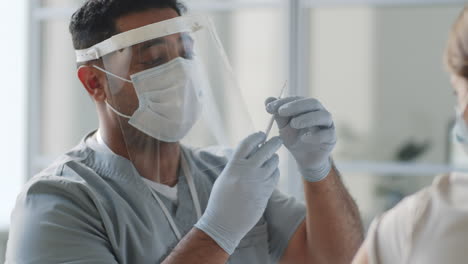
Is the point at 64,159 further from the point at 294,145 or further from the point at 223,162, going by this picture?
the point at 294,145

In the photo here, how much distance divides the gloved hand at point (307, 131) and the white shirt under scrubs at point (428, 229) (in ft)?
1.53

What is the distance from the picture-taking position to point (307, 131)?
1.51 m

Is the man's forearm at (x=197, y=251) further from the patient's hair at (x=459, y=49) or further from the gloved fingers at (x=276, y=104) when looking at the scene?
the patient's hair at (x=459, y=49)

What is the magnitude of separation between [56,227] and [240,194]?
378 mm

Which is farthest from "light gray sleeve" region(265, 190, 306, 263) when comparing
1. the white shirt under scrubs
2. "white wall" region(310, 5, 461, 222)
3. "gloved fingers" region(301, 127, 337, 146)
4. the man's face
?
"white wall" region(310, 5, 461, 222)

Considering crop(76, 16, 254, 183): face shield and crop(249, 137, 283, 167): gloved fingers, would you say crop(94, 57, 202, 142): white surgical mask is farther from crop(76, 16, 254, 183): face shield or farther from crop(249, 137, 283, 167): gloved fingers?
crop(249, 137, 283, 167): gloved fingers

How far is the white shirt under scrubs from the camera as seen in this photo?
36.9 inches

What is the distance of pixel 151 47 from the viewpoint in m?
1.54

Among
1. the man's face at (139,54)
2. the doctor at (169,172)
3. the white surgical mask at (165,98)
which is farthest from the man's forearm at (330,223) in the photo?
the man's face at (139,54)

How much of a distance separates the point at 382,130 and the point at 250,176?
1856 mm

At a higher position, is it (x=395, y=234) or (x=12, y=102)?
(x=395, y=234)

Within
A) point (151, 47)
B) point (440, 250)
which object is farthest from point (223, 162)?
point (440, 250)

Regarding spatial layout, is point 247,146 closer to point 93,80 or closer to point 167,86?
point 167,86

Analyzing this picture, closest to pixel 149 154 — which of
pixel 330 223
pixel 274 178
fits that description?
pixel 274 178
